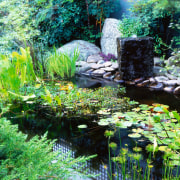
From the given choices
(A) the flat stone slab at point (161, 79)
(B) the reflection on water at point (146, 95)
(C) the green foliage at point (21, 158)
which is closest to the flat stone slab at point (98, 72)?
(B) the reflection on water at point (146, 95)

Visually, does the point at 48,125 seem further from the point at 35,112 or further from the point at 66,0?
the point at 66,0

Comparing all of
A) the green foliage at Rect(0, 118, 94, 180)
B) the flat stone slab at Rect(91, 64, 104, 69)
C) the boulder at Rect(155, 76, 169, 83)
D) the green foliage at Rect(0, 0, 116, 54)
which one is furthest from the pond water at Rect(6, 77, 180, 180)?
the green foliage at Rect(0, 0, 116, 54)

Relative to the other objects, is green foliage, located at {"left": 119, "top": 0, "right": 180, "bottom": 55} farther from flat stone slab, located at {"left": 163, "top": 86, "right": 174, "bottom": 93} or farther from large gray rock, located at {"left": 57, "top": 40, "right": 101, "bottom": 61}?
flat stone slab, located at {"left": 163, "top": 86, "right": 174, "bottom": 93}

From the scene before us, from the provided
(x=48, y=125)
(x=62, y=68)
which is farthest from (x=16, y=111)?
(x=62, y=68)

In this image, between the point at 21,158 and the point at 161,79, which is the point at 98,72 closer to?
the point at 161,79

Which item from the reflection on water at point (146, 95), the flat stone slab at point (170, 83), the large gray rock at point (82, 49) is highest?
the large gray rock at point (82, 49)

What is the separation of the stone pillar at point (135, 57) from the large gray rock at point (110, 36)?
5.84ft

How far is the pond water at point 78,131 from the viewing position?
1941mm

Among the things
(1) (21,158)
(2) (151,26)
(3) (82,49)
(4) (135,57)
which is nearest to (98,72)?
(4) (135,57)

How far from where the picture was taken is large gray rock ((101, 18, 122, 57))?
669cm

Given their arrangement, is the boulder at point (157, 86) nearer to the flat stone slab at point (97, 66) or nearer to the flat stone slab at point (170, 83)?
the flat stone slab at point (170, 83)

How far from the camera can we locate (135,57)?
4820 millimetres

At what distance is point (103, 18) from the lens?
305 inches

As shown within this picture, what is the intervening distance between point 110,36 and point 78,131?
4997mm
